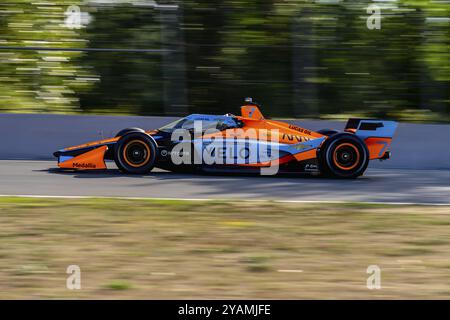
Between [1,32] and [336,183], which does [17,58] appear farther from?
[336,183]

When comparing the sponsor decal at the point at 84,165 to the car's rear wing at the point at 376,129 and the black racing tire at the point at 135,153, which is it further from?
the car's rear wing at the point at 376,129

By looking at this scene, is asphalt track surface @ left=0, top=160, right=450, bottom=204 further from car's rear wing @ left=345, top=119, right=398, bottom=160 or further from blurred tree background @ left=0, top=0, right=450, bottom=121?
blurred tree background @ left=0, top=0, right=450, bottom=121

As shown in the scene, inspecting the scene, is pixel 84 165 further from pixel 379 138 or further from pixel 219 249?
pixel 219 249

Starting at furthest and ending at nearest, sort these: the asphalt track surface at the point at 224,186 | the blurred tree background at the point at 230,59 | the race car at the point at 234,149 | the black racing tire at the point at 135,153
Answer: the blurred tree background at the point at 230,59
the black racing tire at the point at 135,153
the race car at the point at 234,149
the asphalt track surface at the point at 224,186

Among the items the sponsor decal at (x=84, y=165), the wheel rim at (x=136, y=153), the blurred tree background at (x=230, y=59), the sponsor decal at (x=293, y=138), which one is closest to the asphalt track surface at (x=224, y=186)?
the sponsor decal at (x=84, y=165)

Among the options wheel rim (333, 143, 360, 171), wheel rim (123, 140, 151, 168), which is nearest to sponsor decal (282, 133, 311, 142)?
wheel rim (333, 143, 360, 171)

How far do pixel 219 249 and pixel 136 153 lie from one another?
483 centimetres

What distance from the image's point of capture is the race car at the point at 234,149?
1116 centimetres

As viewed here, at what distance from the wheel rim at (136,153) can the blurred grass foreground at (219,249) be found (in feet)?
7.70

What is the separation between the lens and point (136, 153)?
37.3 ft

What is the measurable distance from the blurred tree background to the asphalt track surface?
3.45 meters

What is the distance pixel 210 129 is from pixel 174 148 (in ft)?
2.00

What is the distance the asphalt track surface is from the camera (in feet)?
31.6

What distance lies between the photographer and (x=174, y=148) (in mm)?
11258
